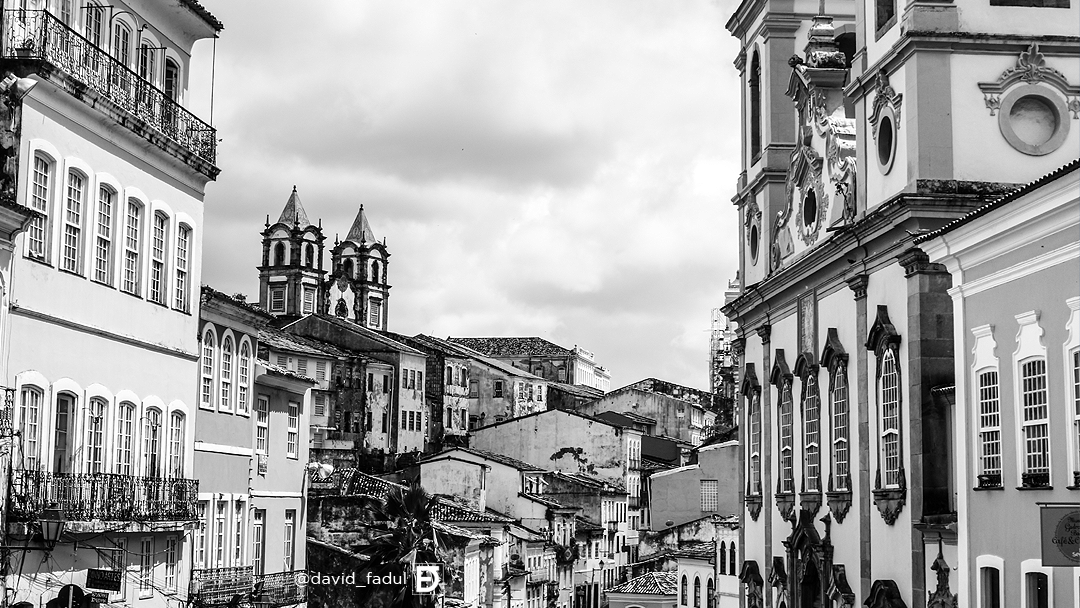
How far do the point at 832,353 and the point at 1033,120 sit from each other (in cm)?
687

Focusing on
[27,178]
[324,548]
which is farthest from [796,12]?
[27,178]

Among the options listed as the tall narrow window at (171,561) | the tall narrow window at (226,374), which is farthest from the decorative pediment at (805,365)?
the tall narrow window at (171,561)

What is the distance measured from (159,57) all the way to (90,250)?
5.21 metres

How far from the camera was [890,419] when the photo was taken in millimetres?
30422

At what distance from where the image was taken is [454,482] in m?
71.7

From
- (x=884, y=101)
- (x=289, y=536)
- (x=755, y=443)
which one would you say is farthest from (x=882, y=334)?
(x=289, y=536)

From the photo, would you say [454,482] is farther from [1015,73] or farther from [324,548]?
[1015,73]

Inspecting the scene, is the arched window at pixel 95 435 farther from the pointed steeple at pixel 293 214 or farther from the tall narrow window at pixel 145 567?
the pointed steeple at pixel 293 214

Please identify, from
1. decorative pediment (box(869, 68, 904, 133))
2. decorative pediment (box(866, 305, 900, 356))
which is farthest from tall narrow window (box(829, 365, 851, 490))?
decorative pediment (box(869, 68, 904, 133))

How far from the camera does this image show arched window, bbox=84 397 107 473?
25359 mm

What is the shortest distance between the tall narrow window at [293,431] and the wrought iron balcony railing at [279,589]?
8.98 feet

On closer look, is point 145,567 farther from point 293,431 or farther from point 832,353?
point 832,353

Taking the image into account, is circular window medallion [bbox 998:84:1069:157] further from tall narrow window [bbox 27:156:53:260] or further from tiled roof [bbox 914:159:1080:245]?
tall narrow window [bbox 27:156:53:260]

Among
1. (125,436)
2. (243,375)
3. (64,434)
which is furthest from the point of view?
(243,375)
